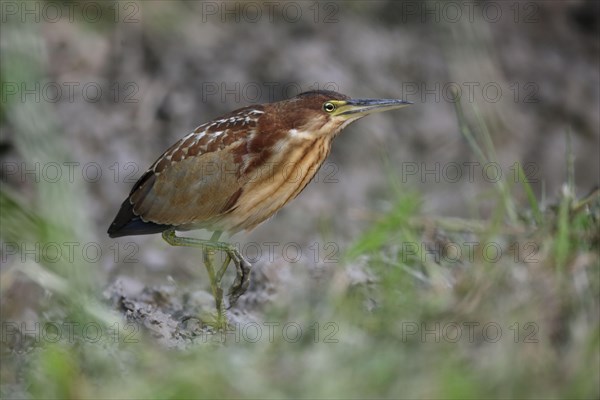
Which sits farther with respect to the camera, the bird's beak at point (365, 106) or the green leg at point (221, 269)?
the green leg at point (221, 269)

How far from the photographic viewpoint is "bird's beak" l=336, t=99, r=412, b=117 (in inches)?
162

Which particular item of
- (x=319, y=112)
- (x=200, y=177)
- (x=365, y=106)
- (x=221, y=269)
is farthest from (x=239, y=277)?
(x=365, y=106)

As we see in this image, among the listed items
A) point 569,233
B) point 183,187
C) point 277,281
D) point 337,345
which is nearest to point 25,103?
point 183,187

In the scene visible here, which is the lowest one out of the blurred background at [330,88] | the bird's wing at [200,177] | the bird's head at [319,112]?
the blurred background at [330,88]

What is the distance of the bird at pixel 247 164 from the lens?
13.7 ft

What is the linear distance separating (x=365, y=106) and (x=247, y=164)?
1.67ft

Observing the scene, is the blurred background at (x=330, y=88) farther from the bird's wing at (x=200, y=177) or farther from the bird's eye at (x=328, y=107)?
the bird's eye at (x=328, y=107)

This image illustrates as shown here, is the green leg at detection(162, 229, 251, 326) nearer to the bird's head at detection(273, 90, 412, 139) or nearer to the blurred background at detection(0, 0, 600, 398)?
the bird's head at detection(273, 90, 412, 139)

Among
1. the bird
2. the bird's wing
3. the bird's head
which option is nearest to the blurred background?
the bird's wing

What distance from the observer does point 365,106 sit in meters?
4.15

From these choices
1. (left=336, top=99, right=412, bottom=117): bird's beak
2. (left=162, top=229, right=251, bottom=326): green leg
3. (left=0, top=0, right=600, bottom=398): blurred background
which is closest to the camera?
(left=336, top=99, right=412, bottom=117): bird's beak

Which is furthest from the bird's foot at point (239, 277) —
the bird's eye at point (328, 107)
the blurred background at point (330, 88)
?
the blurred background at point (330, 88)

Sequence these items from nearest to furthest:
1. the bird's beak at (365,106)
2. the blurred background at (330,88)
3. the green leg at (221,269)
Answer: the bird's beak at (365,106)
the green leg at (221,269)
the blurred background at (330,88)

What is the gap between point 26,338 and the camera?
4188mm
